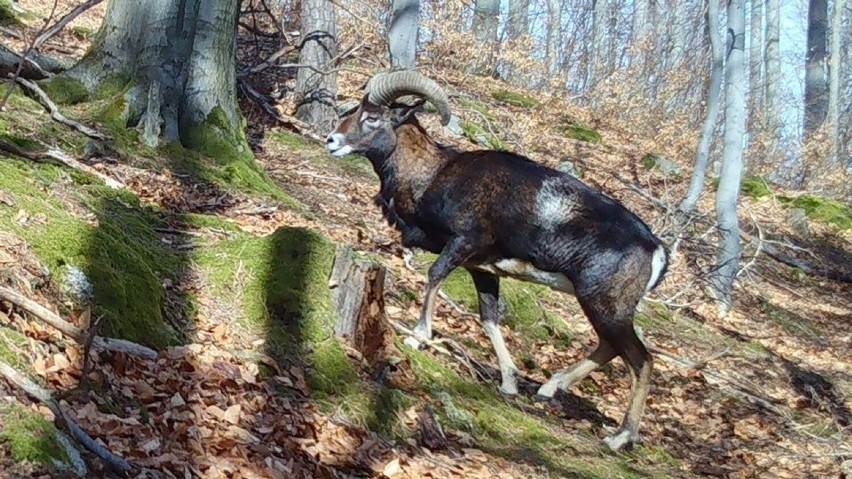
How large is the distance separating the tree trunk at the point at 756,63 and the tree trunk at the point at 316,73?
19.8 meters

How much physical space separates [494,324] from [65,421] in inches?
185

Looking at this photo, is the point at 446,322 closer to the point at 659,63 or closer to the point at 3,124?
the point at 3,124

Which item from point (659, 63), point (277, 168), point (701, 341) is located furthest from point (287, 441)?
point (659, 63)

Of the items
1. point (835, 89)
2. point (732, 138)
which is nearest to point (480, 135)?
point (732, 138)

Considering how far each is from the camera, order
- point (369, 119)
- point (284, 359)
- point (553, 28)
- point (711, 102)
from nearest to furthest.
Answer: point (284, 359)
point (369, 119)
point (711, 102)
point (553, 28)

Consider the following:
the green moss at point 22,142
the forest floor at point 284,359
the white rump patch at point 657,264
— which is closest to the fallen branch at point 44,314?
the forest floor at point 284,359

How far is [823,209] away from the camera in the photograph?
2262cm

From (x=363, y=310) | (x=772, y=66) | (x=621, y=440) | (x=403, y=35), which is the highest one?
(x=772, y=66)

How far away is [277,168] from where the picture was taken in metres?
12.0

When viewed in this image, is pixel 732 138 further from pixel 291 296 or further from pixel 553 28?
pixel 553 28

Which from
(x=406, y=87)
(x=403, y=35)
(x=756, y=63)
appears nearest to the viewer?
(x=406, y=87)

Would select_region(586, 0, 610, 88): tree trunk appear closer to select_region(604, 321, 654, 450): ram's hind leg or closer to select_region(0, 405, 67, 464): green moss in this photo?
select_region(604, 321, 654, 450): ram's hind leg

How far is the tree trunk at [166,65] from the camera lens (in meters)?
9.59

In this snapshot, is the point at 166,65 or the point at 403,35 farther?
the point at 403,35
